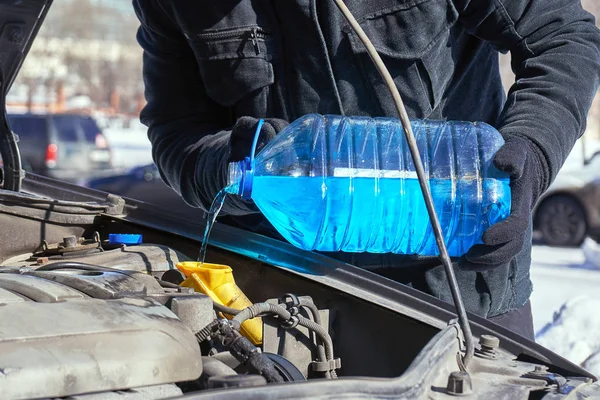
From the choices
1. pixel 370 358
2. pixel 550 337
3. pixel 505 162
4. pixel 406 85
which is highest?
pixel 406 85

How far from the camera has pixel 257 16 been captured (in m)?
2.29

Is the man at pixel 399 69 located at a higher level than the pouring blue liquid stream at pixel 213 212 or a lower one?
higher

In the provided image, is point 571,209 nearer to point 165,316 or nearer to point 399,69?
point 399,69

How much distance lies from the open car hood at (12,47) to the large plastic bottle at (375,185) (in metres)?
0.95

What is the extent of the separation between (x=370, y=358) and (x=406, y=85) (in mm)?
766

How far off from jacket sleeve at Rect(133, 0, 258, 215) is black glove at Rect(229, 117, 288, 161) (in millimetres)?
298

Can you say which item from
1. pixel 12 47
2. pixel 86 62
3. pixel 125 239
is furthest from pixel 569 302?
pixel 86 62

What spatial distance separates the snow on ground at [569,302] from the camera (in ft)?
12.8

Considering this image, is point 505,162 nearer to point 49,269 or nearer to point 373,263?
point 373,263

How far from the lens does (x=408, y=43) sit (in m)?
2.22

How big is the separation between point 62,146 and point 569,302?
1124cm

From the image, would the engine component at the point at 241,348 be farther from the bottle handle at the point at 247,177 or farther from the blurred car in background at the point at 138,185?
the blurred car in background at the point at 138,185

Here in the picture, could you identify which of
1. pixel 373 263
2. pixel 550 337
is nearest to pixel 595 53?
pixel 373 263

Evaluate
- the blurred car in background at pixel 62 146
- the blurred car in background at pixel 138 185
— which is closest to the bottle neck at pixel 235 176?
the blurred car in background at pixel 138 185
